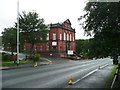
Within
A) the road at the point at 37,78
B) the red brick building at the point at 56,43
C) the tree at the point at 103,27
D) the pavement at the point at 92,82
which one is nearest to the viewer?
the tree at the point at 103,27

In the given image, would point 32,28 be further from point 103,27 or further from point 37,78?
point 103,27

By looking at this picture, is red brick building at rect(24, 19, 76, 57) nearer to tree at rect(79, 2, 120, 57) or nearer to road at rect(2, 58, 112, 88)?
road at rect(2, 58, 112, 88)

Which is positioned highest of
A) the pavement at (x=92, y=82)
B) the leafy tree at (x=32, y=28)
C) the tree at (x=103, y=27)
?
the leafy tree at (x=32, y=28)

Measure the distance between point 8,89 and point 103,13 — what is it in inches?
264

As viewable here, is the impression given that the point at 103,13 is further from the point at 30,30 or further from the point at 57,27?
the point at 57,27

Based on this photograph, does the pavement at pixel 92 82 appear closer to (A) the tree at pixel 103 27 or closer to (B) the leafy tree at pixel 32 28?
(A) the tree at pixel 103 27

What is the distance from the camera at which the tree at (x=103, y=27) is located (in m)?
7.00

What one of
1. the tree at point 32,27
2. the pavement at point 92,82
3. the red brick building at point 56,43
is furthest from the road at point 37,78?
the red brick building at point 56,43

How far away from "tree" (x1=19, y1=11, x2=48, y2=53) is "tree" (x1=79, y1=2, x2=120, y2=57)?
21.5 m

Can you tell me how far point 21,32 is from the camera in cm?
3042

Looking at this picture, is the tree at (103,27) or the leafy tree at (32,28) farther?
the leafy tree at (32,28)

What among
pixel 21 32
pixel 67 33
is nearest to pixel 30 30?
pixel 21 32

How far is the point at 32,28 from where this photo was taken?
29109mm

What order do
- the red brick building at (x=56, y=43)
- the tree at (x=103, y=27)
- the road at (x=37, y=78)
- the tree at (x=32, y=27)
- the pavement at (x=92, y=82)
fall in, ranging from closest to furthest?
1. the tree at (x=103, y=27)
2. the pavement at (x=92, y=82)
3. the road at (x=37, y=78)
4. the tree at (x=32, y=27)
5. the red brick building at (x=56, y=43)
